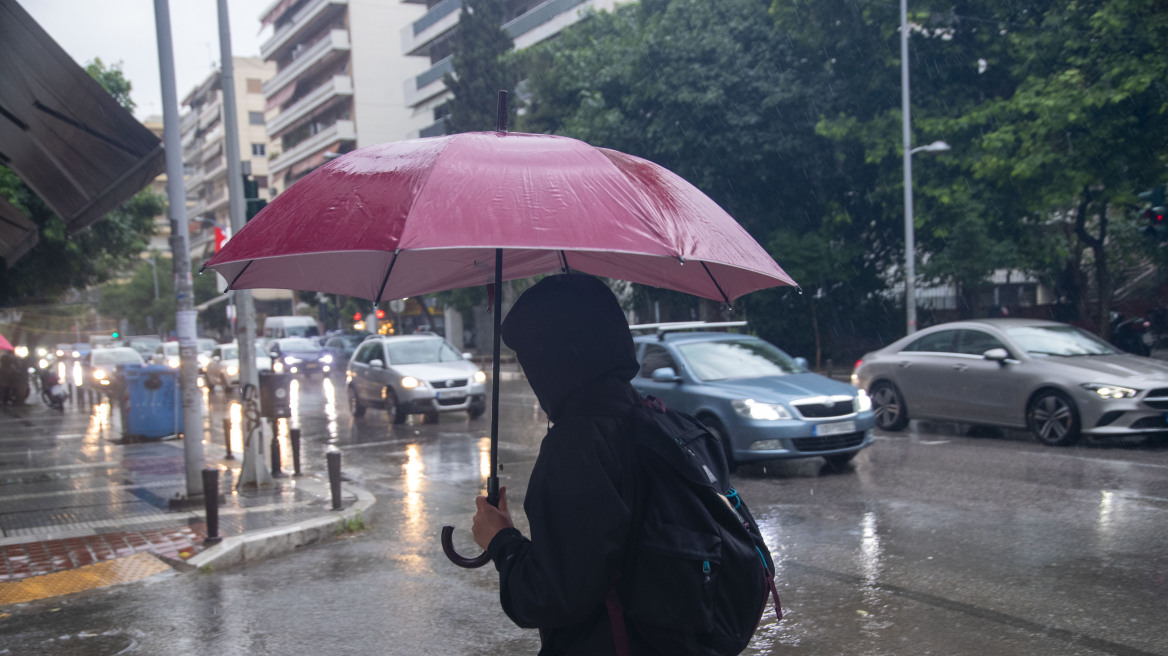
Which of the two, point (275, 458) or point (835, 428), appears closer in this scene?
point (835, 428)

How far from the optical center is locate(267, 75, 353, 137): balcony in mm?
64688

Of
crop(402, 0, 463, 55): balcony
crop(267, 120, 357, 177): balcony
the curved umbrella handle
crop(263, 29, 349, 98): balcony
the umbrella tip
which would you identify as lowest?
the curved umbrella handle

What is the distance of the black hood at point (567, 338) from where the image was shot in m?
2.12

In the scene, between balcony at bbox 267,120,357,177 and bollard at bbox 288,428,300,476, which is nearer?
bollard at bbox 288,428,300,476

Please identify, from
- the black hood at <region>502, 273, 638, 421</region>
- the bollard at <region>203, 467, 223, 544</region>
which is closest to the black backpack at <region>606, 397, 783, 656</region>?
the black hood at <region>502, 273, 638, 421</region>

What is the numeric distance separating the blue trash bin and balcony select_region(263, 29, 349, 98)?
53555mm

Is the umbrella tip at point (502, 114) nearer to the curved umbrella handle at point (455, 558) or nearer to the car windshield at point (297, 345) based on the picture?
the curved umbrella handle at point (455, 558)

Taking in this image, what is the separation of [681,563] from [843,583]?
14.4ft

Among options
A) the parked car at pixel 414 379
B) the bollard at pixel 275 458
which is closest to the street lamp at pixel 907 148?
the parked car at pixel 414 379

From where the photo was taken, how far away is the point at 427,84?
5778cm

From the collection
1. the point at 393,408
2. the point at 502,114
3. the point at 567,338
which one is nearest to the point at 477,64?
the point at 393,408

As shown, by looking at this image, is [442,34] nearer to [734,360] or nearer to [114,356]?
[114,356]

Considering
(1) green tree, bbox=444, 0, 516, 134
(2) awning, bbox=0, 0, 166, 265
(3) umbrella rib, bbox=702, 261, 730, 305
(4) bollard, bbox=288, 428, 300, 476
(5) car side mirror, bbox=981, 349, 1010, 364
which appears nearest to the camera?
(3) umbrella rib, bbox=702, 261, 730, 305

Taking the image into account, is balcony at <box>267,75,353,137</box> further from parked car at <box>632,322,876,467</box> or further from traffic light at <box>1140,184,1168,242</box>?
parked car at <box>632,322,876,467</box>
